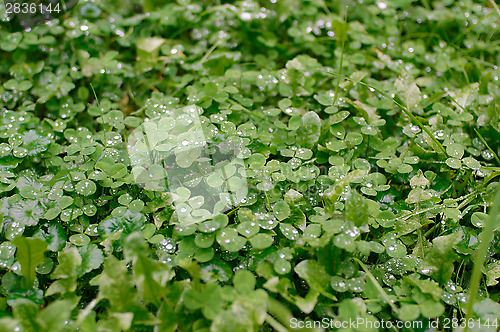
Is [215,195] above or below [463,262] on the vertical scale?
above

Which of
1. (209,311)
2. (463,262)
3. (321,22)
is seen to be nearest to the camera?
(209,311)

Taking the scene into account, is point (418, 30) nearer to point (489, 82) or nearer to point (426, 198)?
point (489, 82)

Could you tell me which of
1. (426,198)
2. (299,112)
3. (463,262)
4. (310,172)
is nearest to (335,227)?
(310,172)

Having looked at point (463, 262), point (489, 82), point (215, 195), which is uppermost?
point (489, 82)

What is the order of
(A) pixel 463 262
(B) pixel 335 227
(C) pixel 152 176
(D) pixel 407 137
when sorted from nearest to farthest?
(B) pixel 335 227
(A) pixel 463 262
(C) pixel 152 176
(D) pixel 407 137

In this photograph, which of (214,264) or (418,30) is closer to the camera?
(214,264)

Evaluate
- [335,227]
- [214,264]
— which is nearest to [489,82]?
[335,227]
